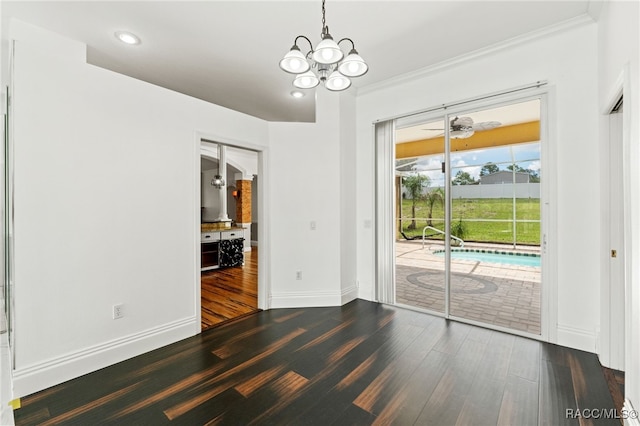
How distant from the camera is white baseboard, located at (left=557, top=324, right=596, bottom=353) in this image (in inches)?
103

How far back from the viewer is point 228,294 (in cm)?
454

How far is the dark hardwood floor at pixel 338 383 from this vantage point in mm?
1858

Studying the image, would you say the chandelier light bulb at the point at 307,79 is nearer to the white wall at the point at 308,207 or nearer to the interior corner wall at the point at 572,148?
the white wall at the point at 308,207

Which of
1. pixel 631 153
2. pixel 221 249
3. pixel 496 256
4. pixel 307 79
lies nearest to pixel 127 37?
pixel 307 79

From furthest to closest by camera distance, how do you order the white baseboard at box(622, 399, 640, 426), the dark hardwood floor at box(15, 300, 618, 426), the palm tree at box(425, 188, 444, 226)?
the palm tree at box(425, 188, 444, 226) < the dark hardwood floor at box(15, 300, 618, 426) < the white baseboard at box(622, 399, 640, 426)

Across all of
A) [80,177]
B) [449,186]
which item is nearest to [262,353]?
[80,177]

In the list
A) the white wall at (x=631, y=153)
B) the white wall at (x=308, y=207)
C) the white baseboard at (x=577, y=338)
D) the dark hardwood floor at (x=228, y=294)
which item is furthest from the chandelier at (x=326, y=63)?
the white baseboard at (x=577, y=338)

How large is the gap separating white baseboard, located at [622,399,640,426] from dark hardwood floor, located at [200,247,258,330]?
11.2ft

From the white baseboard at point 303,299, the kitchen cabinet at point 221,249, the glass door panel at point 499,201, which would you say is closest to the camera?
the glass door panel at point 499,201

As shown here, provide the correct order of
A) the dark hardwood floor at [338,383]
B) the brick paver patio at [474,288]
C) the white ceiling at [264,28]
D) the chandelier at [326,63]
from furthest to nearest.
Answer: the brick paver patio at [474,288]
the white ceiling at [264,28]
the chandelier at [326,63]
the dark hardwood floor at [338,383]

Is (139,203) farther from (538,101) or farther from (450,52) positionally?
(538,101)

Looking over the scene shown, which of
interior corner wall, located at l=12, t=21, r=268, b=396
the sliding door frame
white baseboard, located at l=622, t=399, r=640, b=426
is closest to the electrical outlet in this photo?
interior corner wall, located at l=12, t=21, r=268, b=396

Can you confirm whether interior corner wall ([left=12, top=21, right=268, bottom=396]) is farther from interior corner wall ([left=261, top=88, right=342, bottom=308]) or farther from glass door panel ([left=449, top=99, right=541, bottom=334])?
glass door panel ([left=449, top=99, right=541, bottom=334])

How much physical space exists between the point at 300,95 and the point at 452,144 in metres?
2.37
